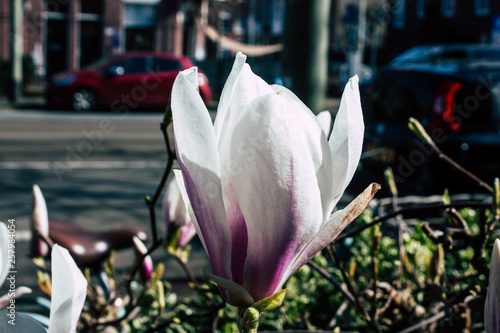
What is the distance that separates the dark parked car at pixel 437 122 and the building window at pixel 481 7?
83.9 ft

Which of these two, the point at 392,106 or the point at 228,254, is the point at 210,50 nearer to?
the point at 392,106

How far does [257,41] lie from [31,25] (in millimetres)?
13320

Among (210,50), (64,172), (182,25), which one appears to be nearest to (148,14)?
(182,25)

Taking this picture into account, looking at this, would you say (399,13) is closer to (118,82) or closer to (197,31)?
(197,31)

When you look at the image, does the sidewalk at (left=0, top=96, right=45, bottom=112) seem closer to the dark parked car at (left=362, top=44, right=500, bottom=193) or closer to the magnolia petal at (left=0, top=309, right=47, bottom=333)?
the dark parked car at (left=362, top=44, right=500, bottom=193)

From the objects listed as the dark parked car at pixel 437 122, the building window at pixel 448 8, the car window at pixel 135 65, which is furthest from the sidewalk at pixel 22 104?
the building window at pixel 448 8

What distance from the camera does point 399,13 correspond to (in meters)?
33.5

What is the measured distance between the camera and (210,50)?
26.7 m

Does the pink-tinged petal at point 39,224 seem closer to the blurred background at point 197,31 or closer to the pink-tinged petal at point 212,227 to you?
the pink-tinged petal at point 212,227

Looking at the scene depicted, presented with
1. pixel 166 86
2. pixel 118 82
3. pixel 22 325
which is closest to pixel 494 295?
pixel 22 325

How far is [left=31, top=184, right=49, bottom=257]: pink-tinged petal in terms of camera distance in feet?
3.10

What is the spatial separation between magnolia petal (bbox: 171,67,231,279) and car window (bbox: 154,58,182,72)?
1469 centimetres

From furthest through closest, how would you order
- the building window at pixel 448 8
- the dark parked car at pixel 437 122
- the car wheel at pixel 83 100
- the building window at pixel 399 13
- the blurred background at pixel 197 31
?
the building window at pixel 399 13 → the building window at pixel 448 8 → the blurred background at pixel 197 31 → the car wheel at pixel 83 100 → the dark parked car at pixel 437 122

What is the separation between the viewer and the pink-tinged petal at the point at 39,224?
3.10ft
